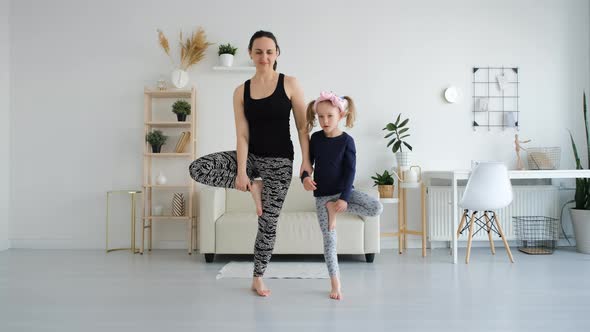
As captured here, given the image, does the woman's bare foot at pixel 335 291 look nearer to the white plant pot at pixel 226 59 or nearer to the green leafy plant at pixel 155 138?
the green leafy plant at pixel 155 138

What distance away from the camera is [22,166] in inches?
164

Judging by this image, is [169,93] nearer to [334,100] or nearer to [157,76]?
[157,76]

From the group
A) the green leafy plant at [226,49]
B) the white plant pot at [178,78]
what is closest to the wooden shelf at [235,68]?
the green leafy plant at [226,49]

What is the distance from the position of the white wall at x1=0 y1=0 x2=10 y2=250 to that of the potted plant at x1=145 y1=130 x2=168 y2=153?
144 cm

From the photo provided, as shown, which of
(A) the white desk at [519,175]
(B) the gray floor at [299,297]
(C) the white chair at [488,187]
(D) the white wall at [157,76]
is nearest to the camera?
(B) the gray floor at [299,297]

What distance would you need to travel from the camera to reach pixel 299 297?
2406 millimetres

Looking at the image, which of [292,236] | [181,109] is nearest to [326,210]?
[292,236]

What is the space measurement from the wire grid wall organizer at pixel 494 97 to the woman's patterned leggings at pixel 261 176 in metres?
2.70

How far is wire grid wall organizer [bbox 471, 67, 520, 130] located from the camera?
422 cm

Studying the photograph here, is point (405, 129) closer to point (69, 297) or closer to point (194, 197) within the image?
point (194, 197)

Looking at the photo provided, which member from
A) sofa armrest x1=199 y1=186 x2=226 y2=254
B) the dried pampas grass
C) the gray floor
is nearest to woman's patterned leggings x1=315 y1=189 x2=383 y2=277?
the gray floor

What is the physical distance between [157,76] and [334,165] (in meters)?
2.57

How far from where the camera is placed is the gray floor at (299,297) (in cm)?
197

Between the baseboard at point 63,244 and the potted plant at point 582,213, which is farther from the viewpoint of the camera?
the baseboard at point 63,244
